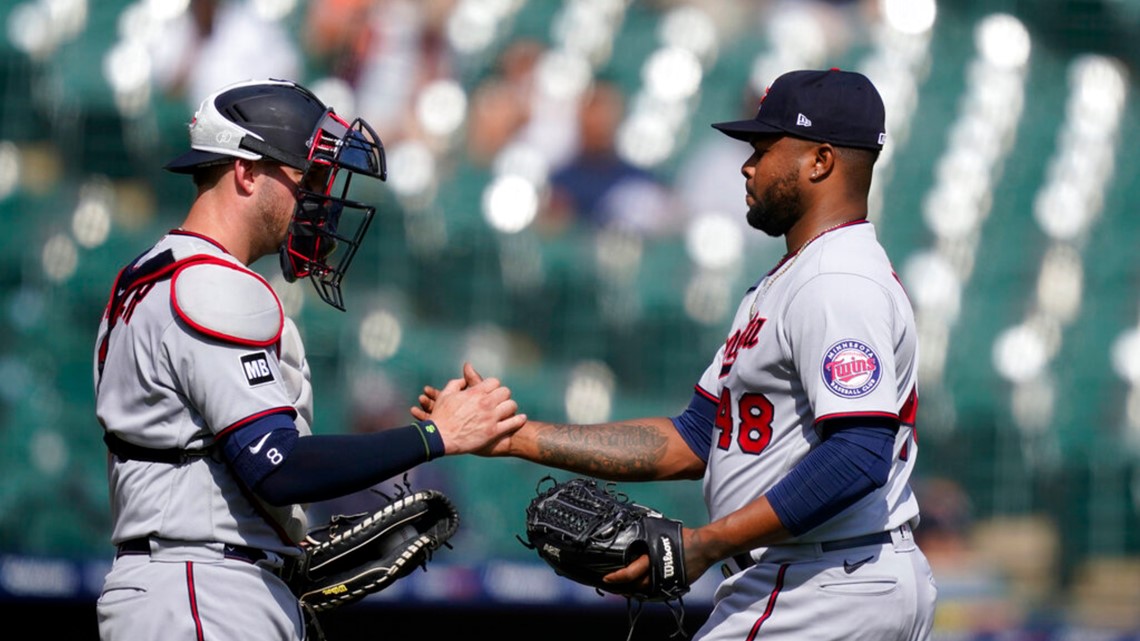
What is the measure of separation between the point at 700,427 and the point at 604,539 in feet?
1.83

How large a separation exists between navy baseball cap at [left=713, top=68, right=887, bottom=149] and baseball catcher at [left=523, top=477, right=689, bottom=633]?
2.80 ft

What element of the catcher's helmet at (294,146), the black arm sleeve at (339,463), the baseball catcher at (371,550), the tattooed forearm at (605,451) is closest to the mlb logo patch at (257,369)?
the black arm sleeve at (339,463)

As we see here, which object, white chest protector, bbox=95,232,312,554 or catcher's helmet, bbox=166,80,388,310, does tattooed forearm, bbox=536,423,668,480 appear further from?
white chest protector, bbox=95,232,312,554

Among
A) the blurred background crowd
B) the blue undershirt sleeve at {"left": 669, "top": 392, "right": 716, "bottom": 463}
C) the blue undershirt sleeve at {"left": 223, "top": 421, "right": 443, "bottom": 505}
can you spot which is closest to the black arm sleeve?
the blue undershirt sleeve at {"left": 223, "top": 421, "right": 443, "bottom": 505}

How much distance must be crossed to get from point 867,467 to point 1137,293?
5.23m

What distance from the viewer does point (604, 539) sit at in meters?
2.69

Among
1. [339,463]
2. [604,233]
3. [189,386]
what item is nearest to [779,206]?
[339,463]

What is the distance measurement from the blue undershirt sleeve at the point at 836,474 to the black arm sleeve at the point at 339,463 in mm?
699

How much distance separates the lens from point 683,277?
6.95 m

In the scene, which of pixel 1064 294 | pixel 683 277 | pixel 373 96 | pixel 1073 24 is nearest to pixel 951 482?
pixel 1064 294

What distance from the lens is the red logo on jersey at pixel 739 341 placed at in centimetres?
274

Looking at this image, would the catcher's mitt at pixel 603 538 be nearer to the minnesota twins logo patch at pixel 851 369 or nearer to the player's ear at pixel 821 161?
the minnesota twins logo patch at pixel 851 369

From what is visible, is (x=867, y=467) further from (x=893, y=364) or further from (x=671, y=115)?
(x=671, y=115)

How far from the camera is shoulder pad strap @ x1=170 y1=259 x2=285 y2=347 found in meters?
2.42
